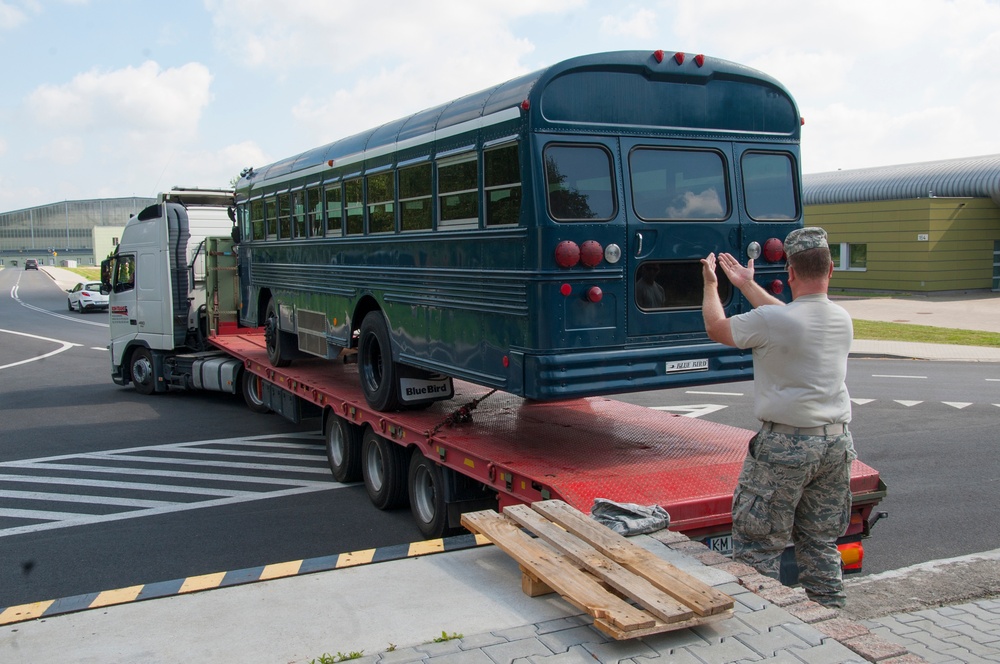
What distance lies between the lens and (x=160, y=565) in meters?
7.29

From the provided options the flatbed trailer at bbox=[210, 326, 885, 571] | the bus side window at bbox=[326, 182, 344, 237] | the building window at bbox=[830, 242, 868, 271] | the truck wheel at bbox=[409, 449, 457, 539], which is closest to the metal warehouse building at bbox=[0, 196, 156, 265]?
the building window at bbox=[830, 242, 868, 271]

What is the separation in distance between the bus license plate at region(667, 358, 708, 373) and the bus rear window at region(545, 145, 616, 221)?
1205 millimetres

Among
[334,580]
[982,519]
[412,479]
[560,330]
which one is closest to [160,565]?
[412,479]

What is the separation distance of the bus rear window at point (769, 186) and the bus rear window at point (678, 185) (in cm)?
27

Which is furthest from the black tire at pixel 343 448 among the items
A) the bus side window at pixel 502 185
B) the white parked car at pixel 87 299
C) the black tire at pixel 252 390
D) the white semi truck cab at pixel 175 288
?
the white parked car at pixel 87 299

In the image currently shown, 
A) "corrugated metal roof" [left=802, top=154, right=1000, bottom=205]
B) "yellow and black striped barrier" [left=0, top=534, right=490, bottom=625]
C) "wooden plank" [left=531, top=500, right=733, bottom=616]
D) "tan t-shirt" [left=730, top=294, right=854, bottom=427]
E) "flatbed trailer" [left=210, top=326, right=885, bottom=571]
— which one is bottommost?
"yellow and black striped barrier" [left=0, top=534, right=490, bottom=625]

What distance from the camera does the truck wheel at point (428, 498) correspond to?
7.32m

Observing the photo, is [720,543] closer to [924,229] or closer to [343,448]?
[343,448]

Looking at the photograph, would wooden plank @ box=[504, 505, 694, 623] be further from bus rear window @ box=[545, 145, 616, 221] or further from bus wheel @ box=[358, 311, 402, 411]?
bus wheel @ box=[358, 311, 402, 411]

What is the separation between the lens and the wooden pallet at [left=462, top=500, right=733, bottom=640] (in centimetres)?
358

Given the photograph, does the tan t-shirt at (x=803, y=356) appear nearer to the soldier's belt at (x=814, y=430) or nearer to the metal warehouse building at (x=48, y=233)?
the soldier's belt at (x=814, y=430)

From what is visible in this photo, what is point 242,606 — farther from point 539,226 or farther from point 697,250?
point 697,250

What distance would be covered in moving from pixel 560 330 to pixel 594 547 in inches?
83.4

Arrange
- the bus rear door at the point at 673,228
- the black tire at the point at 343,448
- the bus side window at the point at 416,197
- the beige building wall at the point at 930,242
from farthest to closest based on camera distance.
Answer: the beige building wall at the point at 930,242
the black tire at the point at 343,448
the bus side window at the point at 416,197
the bus rear door at the point at 673,228
